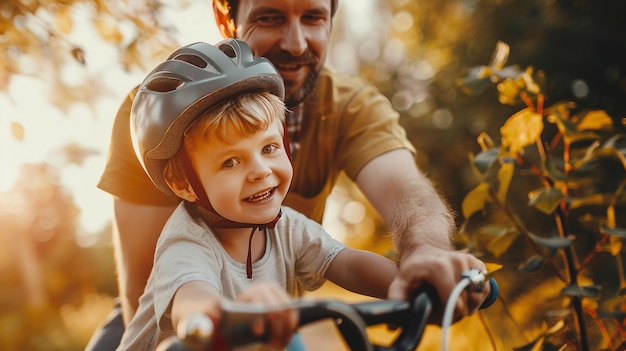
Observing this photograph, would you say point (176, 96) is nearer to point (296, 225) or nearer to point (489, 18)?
point (296, 225)

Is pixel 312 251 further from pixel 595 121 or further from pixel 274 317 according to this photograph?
pixel 595 121

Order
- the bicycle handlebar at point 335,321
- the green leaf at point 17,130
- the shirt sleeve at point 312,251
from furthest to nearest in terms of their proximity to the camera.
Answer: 1. the green leaf at point 17,130
2. the shirt sleeve at point 312,251
3. the bicycle handlebar at point 335,321

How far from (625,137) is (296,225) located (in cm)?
179

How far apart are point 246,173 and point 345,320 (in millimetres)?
620

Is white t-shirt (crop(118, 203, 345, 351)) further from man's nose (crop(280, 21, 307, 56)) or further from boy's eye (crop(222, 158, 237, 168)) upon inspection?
man's nose (crop(280, 21, 307, 56))

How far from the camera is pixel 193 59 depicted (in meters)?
2.00

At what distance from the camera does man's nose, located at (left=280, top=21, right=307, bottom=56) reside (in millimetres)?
2553

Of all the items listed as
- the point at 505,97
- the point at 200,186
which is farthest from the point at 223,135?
the point at 505,97

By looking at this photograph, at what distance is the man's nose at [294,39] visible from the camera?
2.55 m

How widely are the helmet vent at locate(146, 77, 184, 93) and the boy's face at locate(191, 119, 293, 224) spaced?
0.24 metres

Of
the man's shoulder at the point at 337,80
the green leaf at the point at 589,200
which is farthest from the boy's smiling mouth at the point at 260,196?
the green leaf at the point at 589,200

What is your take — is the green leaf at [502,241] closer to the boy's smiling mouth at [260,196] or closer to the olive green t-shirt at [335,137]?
the olive green t-shirt at [335,137]

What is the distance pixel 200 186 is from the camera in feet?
6.20

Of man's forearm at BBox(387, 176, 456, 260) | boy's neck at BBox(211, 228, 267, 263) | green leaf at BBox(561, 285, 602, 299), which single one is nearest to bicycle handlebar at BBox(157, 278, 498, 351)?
man's forearm at BBox(387, 176, 456, 260)
